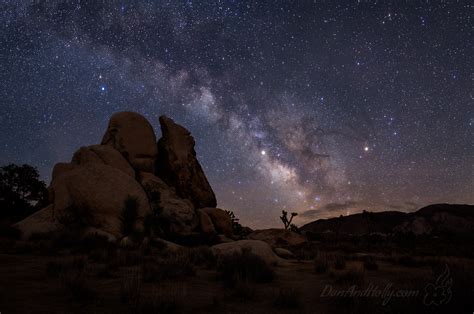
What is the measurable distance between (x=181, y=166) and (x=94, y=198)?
13.5m

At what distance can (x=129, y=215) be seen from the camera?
22.9 m

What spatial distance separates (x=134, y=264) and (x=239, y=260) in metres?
3.58

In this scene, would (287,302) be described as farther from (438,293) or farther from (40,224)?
(40,224)

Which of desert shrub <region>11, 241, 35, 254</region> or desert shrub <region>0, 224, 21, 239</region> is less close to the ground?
desert shrub <region>0, 224, 21, 239</region>

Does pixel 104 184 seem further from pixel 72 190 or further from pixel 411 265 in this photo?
pixel 411 265

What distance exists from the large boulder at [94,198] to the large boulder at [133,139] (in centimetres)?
644

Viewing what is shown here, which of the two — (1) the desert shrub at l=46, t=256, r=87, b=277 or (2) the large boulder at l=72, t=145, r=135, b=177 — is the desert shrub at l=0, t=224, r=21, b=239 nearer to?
(2) the large boulder at l=72, t=145, r=135, b=177

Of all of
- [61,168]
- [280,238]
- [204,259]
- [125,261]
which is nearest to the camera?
[125,261]

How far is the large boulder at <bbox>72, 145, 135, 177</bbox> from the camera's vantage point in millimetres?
29075

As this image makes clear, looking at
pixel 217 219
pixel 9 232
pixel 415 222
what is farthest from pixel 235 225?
Answer: pixel 415 222

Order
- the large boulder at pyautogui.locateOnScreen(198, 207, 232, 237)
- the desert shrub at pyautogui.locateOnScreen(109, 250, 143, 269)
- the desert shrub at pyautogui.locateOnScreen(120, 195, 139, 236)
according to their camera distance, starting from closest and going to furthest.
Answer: the desert shrub at pyautogui.locateOnScreen(109, 250, 143, 269)
the desert shrub at pyautogui.locateOnScreen(120, 195, 139, 236)
the large boulder at pyautogui.locateOnScreen(198, 207, 232, 237)

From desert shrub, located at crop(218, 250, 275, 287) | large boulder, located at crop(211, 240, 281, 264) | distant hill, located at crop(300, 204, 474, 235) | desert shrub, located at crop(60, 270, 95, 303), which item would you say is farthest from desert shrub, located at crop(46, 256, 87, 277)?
distant hill, located at crop(300, 204, 474, 235)

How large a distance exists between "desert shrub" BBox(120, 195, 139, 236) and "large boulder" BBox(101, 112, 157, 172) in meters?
9.74

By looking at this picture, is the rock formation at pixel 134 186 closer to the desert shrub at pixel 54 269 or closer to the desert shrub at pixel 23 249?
the desert shrub at pixel 23 249
